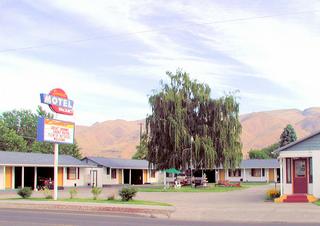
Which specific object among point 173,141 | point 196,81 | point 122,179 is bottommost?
point 122,179

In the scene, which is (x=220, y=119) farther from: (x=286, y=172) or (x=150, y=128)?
(x=286, y=172)

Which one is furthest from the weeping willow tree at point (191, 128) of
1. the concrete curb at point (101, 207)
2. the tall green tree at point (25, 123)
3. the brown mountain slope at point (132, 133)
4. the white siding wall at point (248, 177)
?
the brown mountain slope at point (132, 133)

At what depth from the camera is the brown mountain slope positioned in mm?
149000

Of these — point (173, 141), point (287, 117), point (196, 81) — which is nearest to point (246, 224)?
point (173, 141)

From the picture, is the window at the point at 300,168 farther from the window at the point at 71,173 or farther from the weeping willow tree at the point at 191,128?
the window at the point at 71,173

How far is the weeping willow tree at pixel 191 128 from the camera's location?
52.1m

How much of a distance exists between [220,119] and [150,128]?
303 inches

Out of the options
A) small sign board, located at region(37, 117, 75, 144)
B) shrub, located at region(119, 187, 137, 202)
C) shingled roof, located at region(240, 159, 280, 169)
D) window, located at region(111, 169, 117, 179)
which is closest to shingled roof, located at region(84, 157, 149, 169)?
window, located at region(111, 169, 117, 179)

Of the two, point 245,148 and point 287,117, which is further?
point 287,117

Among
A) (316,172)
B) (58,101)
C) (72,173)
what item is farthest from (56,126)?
(72,173)

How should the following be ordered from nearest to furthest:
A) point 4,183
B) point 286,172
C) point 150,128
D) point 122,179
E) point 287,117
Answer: point 286,172, point 4,183, point 150,128, point 122,179, point 287,117

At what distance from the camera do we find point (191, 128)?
5434 centimetres

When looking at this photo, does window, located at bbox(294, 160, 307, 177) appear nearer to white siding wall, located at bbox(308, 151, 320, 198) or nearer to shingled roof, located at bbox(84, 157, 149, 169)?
white siding wall, located at bbox(308, 151, 320, 198)

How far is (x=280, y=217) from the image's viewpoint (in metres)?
21.0
